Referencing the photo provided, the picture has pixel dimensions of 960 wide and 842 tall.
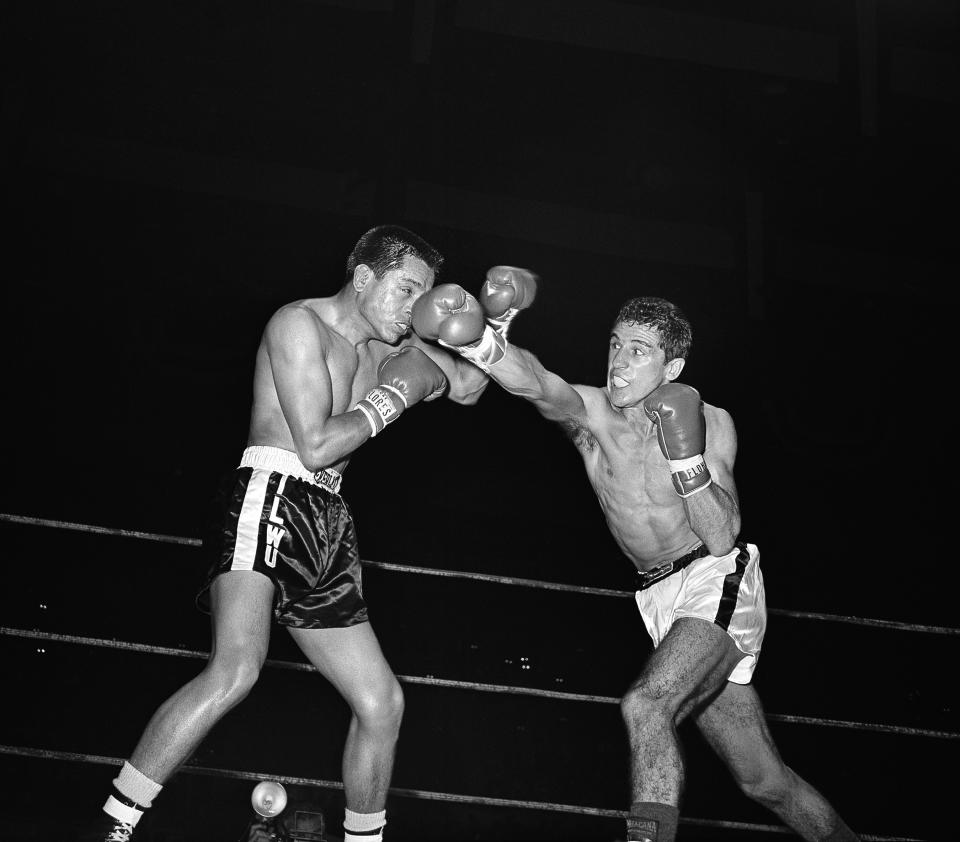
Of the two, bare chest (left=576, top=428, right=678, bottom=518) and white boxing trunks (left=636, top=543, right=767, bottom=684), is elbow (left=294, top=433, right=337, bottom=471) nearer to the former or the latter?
bare chest (left=576, top=428, right=678, bottom=518)

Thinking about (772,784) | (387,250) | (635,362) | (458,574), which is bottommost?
(772,784)

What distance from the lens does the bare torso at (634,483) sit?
2674mm

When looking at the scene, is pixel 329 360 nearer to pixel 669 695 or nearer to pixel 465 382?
pixel 465 382

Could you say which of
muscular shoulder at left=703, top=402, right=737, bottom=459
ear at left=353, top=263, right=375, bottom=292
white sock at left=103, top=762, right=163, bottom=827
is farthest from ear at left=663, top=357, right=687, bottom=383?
white sock at left=103, top=762, right=163, bottom=827

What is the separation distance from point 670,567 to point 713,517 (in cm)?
23

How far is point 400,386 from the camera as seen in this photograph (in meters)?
2.54

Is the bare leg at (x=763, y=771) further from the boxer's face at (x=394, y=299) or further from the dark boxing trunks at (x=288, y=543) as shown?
the boxer's face at (x=394, y=299)

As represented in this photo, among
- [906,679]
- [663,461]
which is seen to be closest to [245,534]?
[663,461]

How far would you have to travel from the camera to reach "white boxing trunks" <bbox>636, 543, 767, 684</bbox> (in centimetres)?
247

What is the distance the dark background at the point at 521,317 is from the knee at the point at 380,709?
170 centimetres

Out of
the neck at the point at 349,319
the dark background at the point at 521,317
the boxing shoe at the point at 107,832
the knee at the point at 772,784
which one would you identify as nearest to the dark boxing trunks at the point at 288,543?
the neck at the point at 349,319

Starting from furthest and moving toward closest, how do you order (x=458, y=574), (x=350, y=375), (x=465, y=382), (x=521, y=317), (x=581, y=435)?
(x=521, y=317), (x=458, y=574), (x=465, y=382), (x=581, y=435), (x=350, y=375)

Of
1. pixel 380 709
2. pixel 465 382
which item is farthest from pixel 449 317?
pixel 380 709

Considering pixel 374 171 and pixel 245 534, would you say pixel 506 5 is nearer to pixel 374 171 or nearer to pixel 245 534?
pixel 374 171
